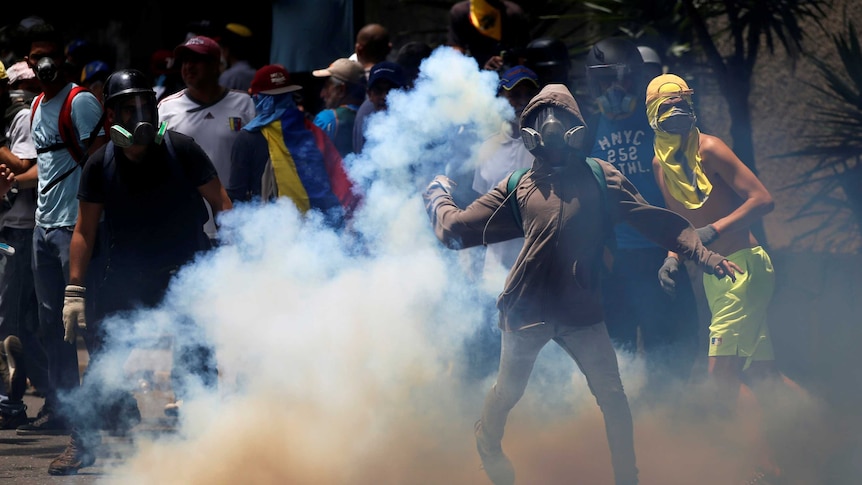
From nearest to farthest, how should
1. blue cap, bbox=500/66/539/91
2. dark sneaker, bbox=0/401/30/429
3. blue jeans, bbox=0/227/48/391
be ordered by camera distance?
blue cap, bbox=500/66/539/91
dark sneaker, bbox=0/401/30/429
blue jeans, bbox=0/227/48/391

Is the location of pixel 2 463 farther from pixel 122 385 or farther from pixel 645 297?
pixel 645 297

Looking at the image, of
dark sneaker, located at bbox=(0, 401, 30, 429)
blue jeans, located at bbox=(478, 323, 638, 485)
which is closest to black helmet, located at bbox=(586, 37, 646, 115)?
blue jeans, located at bbox=(478, 323, 638, 485)

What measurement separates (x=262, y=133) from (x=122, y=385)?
1.68 meters

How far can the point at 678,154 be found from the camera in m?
6.06

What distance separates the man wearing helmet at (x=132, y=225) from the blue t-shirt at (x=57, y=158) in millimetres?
760

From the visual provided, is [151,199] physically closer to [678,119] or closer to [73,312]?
[73,312]

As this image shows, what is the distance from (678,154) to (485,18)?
2428 mm

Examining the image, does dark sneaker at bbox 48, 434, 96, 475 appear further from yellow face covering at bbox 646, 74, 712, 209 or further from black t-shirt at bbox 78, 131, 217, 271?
yellow face covering at bbox 646, 74, 712, 209

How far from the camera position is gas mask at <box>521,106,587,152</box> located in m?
5.04

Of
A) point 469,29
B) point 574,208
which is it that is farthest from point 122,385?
point 469,29

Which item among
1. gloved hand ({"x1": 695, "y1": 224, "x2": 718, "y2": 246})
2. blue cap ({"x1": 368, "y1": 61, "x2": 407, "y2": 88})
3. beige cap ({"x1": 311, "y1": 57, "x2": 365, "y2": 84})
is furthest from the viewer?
beige cap ({"x1": 311, "y1": 57, "x2": 365, "y2": 84})

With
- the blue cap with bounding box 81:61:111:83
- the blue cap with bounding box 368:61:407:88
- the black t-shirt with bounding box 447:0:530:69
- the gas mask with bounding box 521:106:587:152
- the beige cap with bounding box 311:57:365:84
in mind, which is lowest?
the blue cap with bounding box 81:61:111:83

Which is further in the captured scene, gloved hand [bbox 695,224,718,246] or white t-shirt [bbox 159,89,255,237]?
white t-shirt [bbox 159,89,255,237]

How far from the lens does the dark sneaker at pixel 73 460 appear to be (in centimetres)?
588
